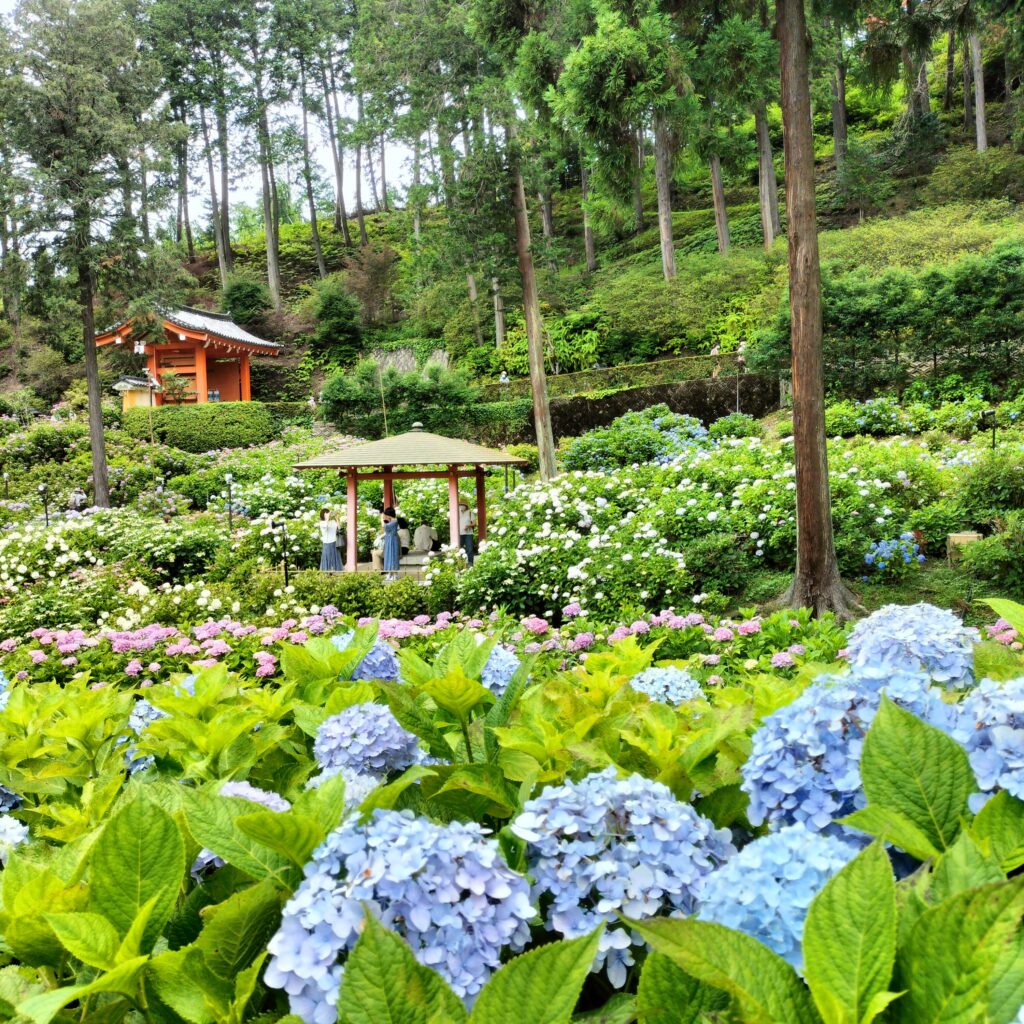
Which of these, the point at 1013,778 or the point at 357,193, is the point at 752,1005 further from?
the point at 357,193

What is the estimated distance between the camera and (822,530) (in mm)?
6863

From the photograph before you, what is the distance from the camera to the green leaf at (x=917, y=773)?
869mm

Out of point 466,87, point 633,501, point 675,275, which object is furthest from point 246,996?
point 675,275

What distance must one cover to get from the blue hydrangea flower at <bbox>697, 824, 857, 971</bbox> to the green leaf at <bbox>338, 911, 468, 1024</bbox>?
212 mm

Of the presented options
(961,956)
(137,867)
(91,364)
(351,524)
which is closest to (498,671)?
(137,867)

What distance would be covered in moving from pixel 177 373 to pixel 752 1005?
2922 cm

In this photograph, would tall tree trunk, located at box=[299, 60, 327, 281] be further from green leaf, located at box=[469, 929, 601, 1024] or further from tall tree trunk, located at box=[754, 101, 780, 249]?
green leaf, located at box=[469, 929, 601, 1024]

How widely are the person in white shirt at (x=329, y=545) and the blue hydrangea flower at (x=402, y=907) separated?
37.5 ft

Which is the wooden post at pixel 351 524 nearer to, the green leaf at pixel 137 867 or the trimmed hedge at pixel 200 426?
the green leaf at pixel 137 867

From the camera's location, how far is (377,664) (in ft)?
6.22

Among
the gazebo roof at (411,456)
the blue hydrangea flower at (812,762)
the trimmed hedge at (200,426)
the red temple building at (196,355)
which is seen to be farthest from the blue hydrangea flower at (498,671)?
the red temple building at (196,355)

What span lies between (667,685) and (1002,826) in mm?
1137

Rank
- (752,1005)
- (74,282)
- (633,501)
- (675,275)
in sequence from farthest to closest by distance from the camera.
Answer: (675,275)
(74,282)
(633,501)
(752,1005)

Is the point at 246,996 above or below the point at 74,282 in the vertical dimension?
below
